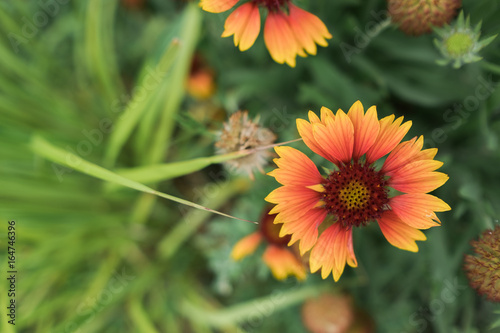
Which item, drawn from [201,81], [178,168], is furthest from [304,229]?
[201,81]

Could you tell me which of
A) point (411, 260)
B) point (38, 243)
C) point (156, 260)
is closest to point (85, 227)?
point (38, 243)

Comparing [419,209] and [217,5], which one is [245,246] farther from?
[217,5]

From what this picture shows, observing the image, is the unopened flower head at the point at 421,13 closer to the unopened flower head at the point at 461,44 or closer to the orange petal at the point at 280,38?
the unopened flower head at the point at 461,44

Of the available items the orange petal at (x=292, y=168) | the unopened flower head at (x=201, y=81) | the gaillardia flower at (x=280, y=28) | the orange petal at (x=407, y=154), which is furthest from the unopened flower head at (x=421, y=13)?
the unopened flower head at (x=201, y=81)

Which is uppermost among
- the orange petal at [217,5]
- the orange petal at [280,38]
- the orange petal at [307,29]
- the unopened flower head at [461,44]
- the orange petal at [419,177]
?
the unopened flower head at [461,44]

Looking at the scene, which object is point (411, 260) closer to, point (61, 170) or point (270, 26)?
point (270, 26)

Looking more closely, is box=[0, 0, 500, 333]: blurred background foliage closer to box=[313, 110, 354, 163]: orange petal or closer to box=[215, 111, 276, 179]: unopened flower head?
box=[215, 111, 276, 179]: unopened flower head

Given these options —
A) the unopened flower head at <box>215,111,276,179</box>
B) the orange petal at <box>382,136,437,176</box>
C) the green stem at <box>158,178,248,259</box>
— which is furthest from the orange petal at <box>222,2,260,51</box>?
the green stem at <box>158,178,248,259</box>

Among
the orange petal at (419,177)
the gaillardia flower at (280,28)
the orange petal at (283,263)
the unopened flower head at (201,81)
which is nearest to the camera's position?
the orange petal at (419,177)
